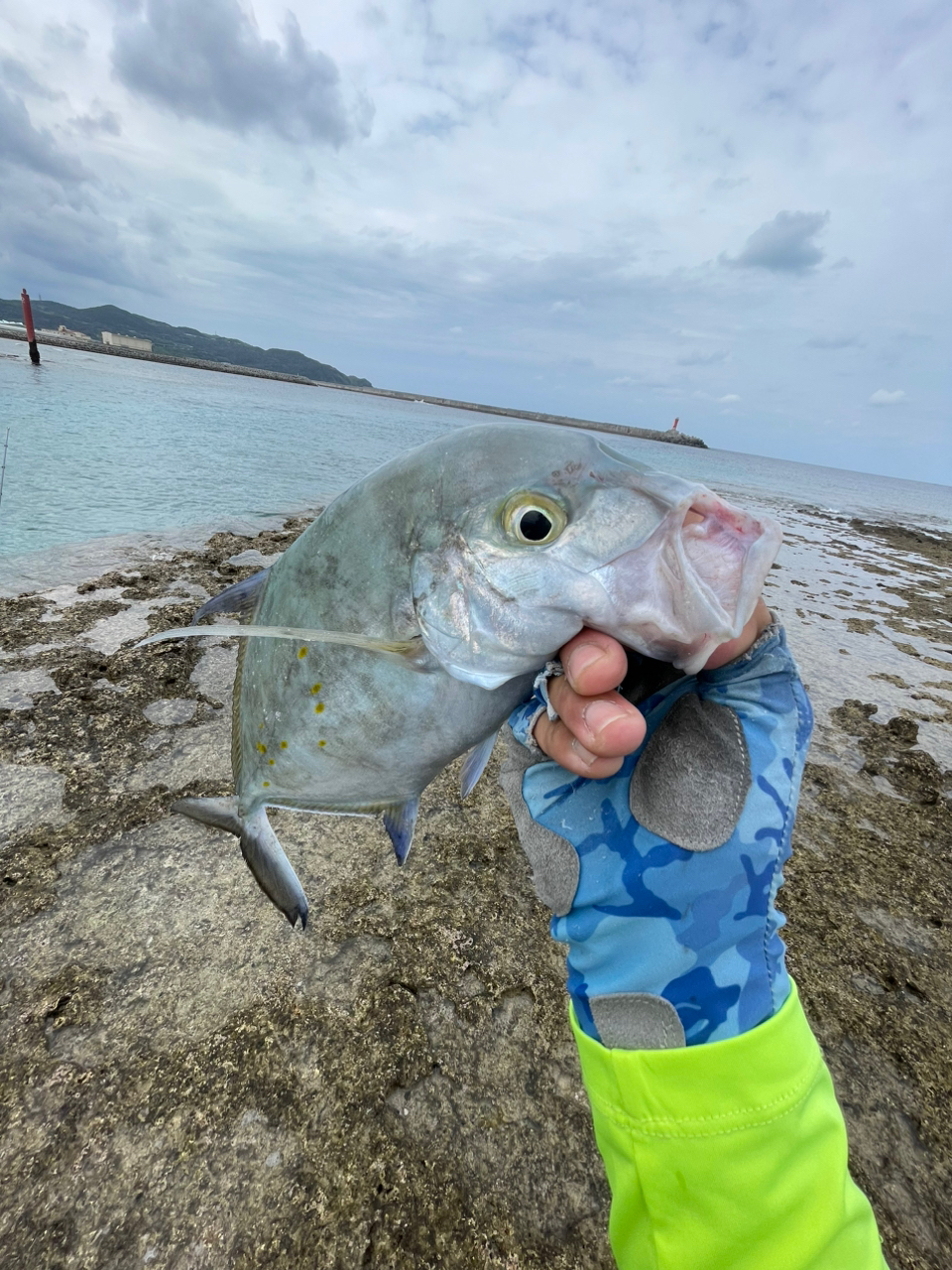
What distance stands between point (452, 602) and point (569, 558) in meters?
0.28

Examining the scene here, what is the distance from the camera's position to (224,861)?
2.71 meters

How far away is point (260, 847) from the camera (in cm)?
182

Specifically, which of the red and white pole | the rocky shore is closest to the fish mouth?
the rocky shore

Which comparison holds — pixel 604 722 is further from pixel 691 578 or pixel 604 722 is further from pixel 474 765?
pixel 474 765

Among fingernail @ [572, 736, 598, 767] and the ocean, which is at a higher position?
fingernail @ [572, 736, 598, 767]

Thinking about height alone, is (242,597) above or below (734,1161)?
above

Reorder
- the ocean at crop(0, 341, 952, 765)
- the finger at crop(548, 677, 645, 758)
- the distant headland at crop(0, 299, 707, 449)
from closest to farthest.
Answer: the finger at crop(548, 677, 645, 758), the ocean at crop(0, 341, 952, 765), the distant headland at crop(0, 299, 707, 449)

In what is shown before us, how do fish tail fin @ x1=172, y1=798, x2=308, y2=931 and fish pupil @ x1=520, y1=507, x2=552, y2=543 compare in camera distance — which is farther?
fish tail fin @ x1=172, y1=798, x2=308, y2=931

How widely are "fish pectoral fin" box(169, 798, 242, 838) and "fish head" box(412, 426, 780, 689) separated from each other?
95 cm

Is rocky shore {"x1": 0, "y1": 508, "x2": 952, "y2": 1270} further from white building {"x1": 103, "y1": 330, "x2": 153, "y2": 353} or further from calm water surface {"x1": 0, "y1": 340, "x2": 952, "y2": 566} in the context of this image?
white building {"x1": 103, "y1": 330, "x2": 153, "y2": 353}

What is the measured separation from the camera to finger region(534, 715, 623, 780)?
1319mm

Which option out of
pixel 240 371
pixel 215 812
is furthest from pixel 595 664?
pixel 240 371

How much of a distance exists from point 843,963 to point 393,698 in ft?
7.75

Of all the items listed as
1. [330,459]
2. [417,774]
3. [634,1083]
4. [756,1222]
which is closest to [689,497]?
[417,774]
